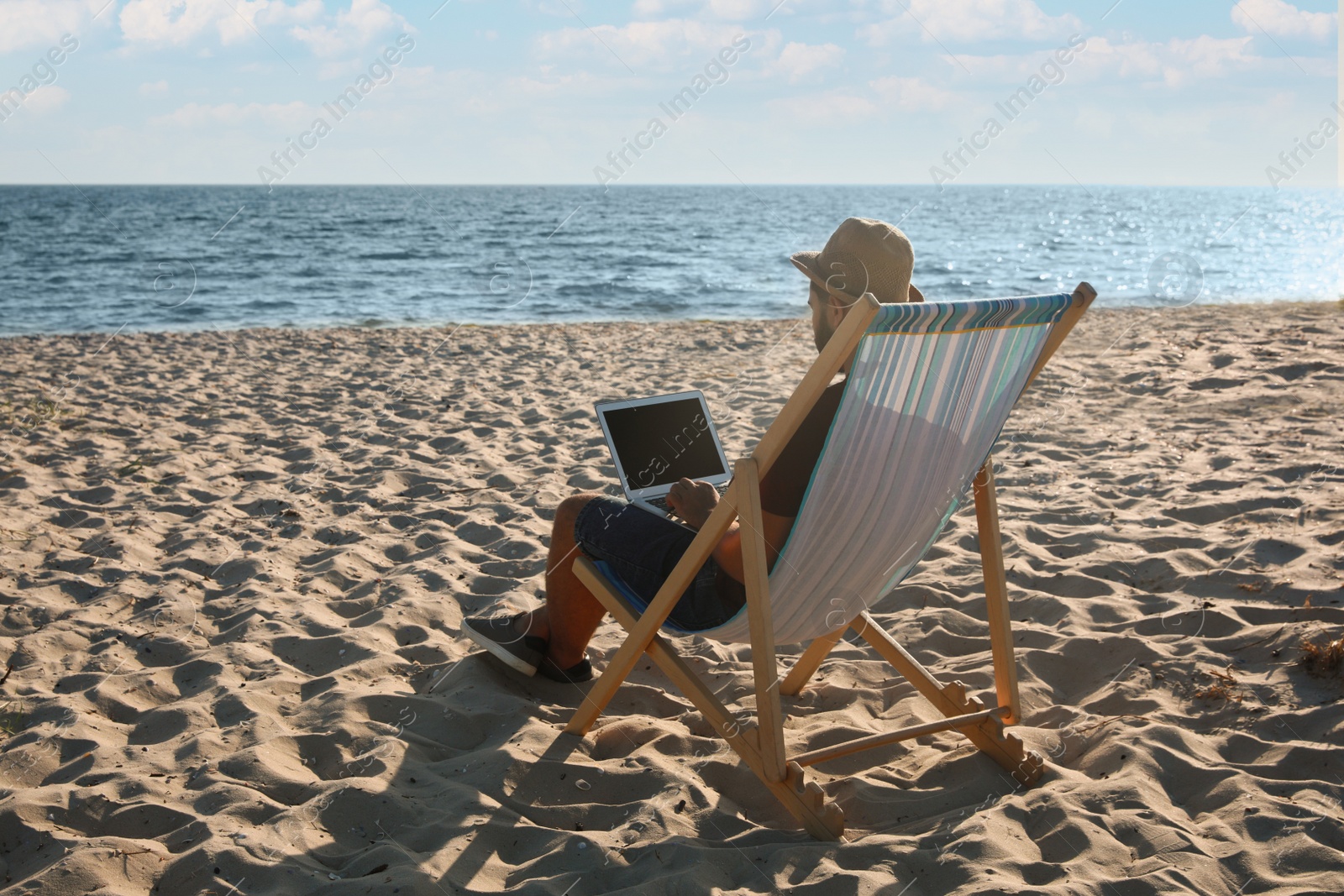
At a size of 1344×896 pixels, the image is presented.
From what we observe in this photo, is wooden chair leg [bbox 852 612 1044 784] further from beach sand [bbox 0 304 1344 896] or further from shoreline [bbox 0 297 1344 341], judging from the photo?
shoreline [bbox 0 297 1344 341]

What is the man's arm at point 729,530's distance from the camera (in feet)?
7.01

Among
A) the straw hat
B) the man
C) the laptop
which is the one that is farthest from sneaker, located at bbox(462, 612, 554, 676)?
the straw hat

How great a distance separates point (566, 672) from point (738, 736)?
0.83 m

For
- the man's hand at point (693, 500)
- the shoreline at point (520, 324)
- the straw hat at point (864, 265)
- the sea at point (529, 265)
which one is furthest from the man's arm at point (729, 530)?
the shoreline at point (520, 324)

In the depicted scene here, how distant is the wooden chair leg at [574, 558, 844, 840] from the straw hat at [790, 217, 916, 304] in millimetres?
980

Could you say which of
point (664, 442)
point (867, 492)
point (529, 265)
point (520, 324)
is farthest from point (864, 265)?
point (529, 265)

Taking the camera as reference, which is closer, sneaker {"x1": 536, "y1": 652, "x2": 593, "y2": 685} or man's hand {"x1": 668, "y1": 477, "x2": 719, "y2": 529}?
man's hand {"x1": 668, "y1": 477, "x2": 719, "y2": 529}

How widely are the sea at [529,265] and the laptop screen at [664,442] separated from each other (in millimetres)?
6563

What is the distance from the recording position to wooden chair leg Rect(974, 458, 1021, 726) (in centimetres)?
243

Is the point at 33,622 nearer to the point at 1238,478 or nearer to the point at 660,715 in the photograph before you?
the point at 660,715

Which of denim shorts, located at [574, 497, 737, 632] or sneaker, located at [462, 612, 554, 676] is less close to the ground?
denim shorts, located at [574, 497, 737, 632]

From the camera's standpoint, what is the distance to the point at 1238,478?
13.9 ft

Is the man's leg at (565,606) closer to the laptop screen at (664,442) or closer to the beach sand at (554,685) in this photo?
the beach sand at (554,685)

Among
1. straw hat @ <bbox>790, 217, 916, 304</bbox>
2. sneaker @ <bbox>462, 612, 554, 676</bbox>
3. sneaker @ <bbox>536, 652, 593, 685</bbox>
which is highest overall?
straw hat @ <bbox>790, 217, 916, 304</bbox>
